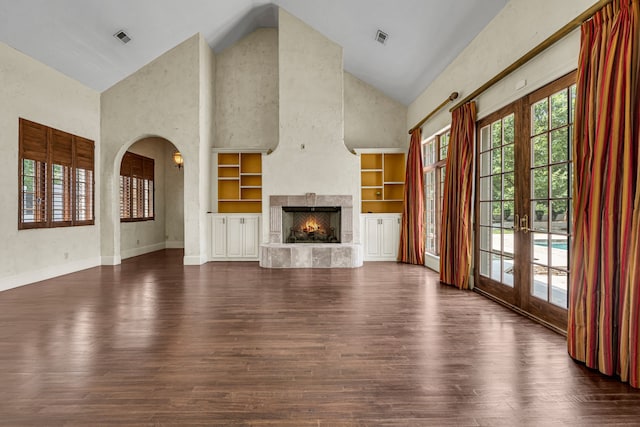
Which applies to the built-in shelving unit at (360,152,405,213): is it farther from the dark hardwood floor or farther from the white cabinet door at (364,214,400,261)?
the dark hardwood floor

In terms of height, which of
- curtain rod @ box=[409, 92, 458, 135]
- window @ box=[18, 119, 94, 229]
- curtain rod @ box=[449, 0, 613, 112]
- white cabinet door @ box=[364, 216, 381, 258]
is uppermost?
curtain rod @ box=[409, 92, 458, 135]

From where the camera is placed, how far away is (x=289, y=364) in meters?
2.63

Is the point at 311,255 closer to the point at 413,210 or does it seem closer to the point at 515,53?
the point at 413,210

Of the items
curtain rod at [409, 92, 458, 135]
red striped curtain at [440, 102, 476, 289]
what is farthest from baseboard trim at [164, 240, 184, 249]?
red striped curtain at [440, 102, 476, 289]

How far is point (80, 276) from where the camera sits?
6133 mm

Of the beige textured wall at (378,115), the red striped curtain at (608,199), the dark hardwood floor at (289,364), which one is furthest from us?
the beige textured wall at (378,115)

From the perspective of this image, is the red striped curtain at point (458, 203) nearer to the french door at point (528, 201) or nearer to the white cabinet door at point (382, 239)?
the french door at point (528, 201)

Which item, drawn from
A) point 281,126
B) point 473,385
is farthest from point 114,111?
point 473,385

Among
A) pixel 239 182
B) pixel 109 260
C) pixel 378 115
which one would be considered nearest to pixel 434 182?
pixel 378 115

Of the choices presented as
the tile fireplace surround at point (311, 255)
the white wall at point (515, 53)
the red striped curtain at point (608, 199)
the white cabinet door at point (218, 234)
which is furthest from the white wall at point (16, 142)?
the red striped curtain at point (608, 199)

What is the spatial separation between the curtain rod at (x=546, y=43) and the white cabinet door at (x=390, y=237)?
3680mm

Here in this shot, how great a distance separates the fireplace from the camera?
805 cm

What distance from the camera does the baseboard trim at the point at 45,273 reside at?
5.21 m

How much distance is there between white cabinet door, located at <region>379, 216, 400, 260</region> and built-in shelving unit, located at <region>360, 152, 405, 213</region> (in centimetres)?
48
